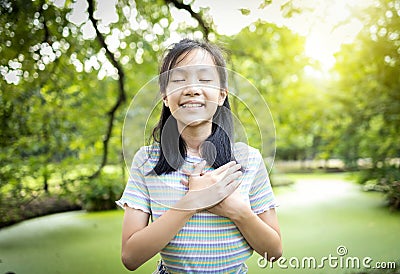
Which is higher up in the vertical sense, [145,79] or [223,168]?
[145,79]

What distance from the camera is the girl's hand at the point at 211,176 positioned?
0.53 metres

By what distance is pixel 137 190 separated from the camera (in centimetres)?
57

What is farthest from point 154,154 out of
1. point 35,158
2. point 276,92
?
point 276,92

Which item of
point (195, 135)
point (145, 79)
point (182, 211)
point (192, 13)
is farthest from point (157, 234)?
point (145, 79)

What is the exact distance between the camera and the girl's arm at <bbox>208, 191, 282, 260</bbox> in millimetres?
534

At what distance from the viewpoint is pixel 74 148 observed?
2504mm

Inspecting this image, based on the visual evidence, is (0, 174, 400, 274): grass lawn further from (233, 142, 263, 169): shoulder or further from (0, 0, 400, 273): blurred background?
(233, 142, 263, 169): shoulder

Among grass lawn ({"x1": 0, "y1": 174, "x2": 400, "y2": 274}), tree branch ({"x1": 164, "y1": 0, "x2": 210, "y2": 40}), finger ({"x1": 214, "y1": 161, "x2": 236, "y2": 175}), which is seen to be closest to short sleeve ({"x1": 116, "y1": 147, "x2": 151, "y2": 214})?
finger ({"x1": 214, "y1": 161, "x2": 236, "y2": 175})

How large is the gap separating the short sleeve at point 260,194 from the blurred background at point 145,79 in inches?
33.9

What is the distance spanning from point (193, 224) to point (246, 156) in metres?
0.12

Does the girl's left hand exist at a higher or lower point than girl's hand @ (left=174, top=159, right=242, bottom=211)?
lower

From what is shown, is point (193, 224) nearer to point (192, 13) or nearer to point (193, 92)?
point (193, 92)

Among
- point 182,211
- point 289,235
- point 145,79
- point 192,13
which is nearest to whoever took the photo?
point 182,211

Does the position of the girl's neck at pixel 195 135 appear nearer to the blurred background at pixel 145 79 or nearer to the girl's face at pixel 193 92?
the girl's face at pixel 193 92
